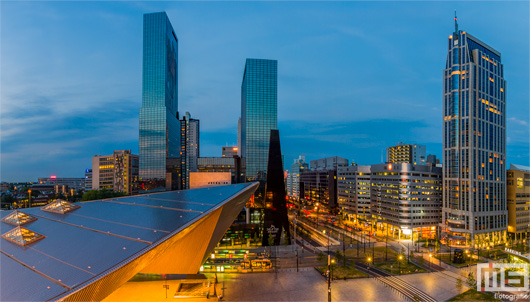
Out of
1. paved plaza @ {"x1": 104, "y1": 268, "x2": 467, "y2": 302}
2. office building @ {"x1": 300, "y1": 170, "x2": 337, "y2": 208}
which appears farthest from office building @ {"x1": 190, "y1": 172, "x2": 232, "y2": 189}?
office building @ {"x1": 300, "y1": 170, "x2": 337, "y2": 208}

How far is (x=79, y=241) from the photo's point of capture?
18.6 m

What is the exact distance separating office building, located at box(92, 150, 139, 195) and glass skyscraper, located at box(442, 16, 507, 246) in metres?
127

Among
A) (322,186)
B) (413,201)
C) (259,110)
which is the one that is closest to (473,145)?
(413,201)

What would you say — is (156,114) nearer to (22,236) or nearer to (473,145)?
(22,236)

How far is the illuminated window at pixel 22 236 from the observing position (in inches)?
787

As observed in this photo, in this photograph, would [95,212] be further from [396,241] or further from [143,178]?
[143,178]

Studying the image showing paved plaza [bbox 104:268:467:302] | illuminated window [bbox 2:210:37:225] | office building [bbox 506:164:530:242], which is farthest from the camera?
office building [bbox 506:164:530:242]

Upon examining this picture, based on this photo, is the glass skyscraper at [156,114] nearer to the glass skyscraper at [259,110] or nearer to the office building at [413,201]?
the glass skyscraper at [259,110]

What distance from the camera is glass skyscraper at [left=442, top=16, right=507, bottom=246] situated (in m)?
74.7

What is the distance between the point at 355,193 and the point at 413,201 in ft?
94.8

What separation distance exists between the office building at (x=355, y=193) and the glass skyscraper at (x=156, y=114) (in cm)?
7430

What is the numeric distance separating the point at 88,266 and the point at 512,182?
108 meters

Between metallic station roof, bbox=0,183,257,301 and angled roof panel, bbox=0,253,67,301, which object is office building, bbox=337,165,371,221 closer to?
metallic station roof, bbox=0,183,257,301

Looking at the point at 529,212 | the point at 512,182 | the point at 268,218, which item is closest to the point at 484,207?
the point at 512,182
